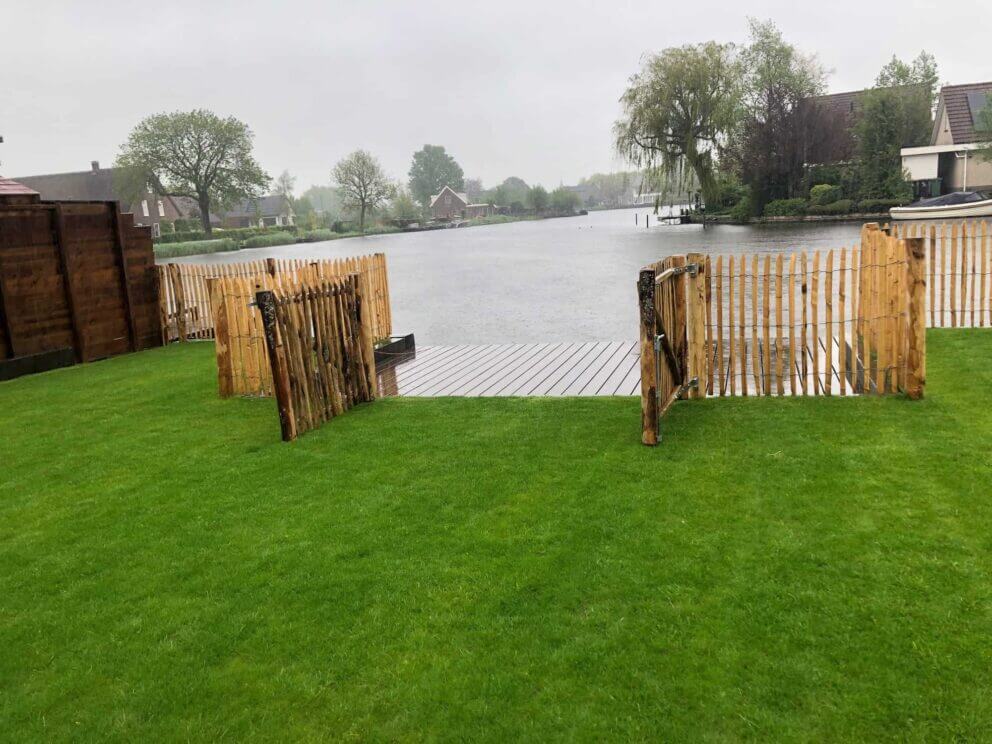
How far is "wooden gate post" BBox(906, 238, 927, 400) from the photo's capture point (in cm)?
759

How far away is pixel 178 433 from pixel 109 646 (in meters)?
4.75

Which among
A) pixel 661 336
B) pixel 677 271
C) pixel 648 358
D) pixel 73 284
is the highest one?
pixel 73 284

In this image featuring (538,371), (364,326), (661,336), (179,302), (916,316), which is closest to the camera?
(661,336)

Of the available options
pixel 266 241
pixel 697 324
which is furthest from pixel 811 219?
pixel 266 241

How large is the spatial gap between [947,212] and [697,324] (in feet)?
118

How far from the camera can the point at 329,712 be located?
352 centimetres

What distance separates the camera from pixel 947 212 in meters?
37.5

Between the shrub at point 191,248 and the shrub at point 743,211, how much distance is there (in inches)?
1659

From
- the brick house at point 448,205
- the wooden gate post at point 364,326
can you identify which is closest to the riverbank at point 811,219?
the wooden gate post at point 364,326

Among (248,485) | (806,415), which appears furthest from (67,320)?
(806,415)

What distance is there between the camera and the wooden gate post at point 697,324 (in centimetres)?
832

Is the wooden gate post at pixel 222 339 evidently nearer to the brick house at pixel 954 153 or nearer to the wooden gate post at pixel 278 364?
the wooden gate post at pixel 278 364

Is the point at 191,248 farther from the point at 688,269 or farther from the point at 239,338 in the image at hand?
the point at 688,269

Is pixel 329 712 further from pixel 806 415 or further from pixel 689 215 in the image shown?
pixel 689 215
